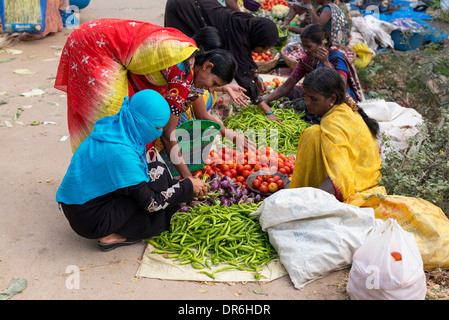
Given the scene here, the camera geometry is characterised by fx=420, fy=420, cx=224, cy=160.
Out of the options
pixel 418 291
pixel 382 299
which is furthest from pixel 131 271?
pixel 418 291

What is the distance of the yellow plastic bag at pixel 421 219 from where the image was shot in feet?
9.20

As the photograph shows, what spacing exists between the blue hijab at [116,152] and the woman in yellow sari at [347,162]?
122cm

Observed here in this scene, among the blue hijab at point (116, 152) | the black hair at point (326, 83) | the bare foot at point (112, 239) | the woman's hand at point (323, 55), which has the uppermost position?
the black hair at point (326, 83)

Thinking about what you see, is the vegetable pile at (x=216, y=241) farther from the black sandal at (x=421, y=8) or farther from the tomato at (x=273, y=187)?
the black sandal at (x=421, y=8)

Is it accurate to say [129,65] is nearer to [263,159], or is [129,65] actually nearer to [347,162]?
[263,159]

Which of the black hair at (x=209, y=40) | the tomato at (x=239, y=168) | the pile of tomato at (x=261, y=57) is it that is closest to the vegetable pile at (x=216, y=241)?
the tomato at (x=239, y=168)

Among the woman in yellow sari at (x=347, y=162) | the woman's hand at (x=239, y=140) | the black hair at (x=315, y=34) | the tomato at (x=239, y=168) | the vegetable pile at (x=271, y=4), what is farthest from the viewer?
the vegetable pile at (x=271, y=4)

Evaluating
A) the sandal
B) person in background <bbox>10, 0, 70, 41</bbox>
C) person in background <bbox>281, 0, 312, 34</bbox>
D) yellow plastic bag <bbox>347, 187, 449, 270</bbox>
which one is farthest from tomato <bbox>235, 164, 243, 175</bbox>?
person in background <bbox>10, 0, 70, 41</bbox>

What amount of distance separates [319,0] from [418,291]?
5.30 m

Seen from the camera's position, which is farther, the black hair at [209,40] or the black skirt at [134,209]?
the black hair at [209,40]

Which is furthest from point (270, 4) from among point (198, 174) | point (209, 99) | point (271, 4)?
point (198, 174)

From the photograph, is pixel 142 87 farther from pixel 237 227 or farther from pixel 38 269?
pixel 38 269

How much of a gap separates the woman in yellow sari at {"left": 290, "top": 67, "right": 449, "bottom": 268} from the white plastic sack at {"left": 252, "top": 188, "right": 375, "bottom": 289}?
0.70 feet

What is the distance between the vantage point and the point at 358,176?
3.32 metres
